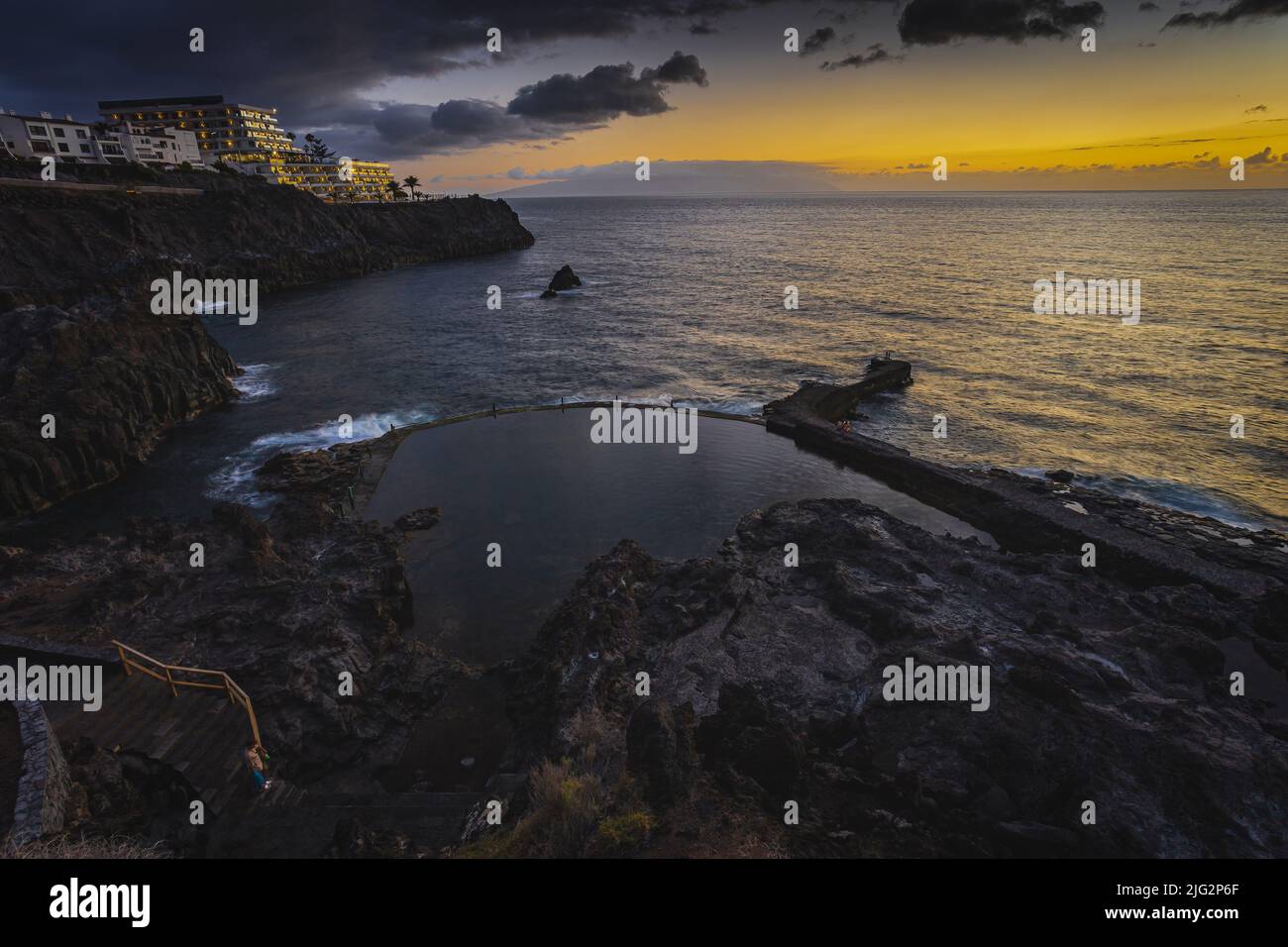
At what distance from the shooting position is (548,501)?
3297 centimetres

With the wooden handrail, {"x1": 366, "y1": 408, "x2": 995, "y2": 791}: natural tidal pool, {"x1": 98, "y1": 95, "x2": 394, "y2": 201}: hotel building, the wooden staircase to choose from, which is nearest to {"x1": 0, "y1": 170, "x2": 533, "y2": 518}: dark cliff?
{"x1": 366, "y1": 408, "x2": 995, "y2": 791}: natural tidal pool

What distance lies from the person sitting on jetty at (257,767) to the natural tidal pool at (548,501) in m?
7.54

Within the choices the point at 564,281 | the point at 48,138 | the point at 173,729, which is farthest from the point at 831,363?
the point at 48,138

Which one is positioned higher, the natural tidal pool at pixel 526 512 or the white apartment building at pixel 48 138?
the white apartment building at pixel 48 138

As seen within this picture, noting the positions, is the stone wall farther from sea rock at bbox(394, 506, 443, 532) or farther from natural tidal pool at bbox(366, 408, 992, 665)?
sea rock at bbox(394, 506, 443, 532)

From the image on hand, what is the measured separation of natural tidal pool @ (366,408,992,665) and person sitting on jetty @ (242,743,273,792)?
7.54 metres

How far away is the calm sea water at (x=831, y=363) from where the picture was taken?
4097cm

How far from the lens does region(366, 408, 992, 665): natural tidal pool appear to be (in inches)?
992

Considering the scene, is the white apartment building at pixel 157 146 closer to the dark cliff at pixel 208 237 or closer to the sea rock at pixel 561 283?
the dark cliff at pixel 208 237

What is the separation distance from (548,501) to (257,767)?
19305 millimetres

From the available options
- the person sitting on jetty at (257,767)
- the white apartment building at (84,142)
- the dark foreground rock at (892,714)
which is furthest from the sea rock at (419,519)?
the white apartment building at (84,142)

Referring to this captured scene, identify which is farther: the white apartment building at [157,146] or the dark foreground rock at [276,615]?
the white apartment building at [157,146]
